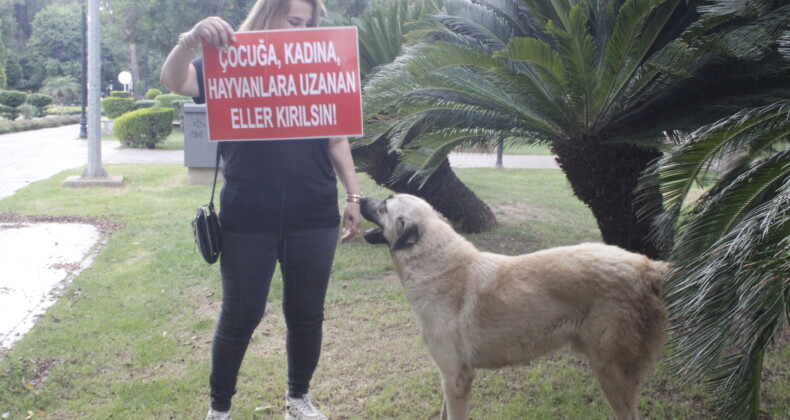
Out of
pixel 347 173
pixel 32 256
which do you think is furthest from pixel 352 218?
pixel 32 256

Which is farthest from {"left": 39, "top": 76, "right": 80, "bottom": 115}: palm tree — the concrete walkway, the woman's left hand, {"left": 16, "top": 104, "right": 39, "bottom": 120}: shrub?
the woman's left hand

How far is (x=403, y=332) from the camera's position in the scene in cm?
512

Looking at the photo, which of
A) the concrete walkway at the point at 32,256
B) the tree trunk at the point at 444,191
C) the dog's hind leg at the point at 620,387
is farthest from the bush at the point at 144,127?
the dog's hind leg at the point at 620,387

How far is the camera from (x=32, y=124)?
102ft

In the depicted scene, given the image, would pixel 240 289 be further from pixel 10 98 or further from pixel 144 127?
pixel 10 98

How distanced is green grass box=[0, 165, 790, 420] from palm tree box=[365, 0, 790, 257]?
5.26 feet

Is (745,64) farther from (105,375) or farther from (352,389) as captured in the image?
(105,375)

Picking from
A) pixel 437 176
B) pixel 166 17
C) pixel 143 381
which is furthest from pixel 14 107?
pixel 143 381

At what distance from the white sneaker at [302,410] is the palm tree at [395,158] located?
4658mm

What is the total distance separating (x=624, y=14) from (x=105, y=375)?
448cm

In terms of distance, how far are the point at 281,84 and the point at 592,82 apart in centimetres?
271

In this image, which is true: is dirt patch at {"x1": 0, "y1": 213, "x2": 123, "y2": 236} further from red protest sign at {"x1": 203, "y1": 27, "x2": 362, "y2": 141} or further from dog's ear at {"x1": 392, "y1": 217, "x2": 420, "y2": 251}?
dog's ear at {"x1": 392, "y1": 217, "x2": 420, "y2": 251}

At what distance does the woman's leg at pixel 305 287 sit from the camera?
3092mm

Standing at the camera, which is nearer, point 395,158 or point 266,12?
point 266,12
